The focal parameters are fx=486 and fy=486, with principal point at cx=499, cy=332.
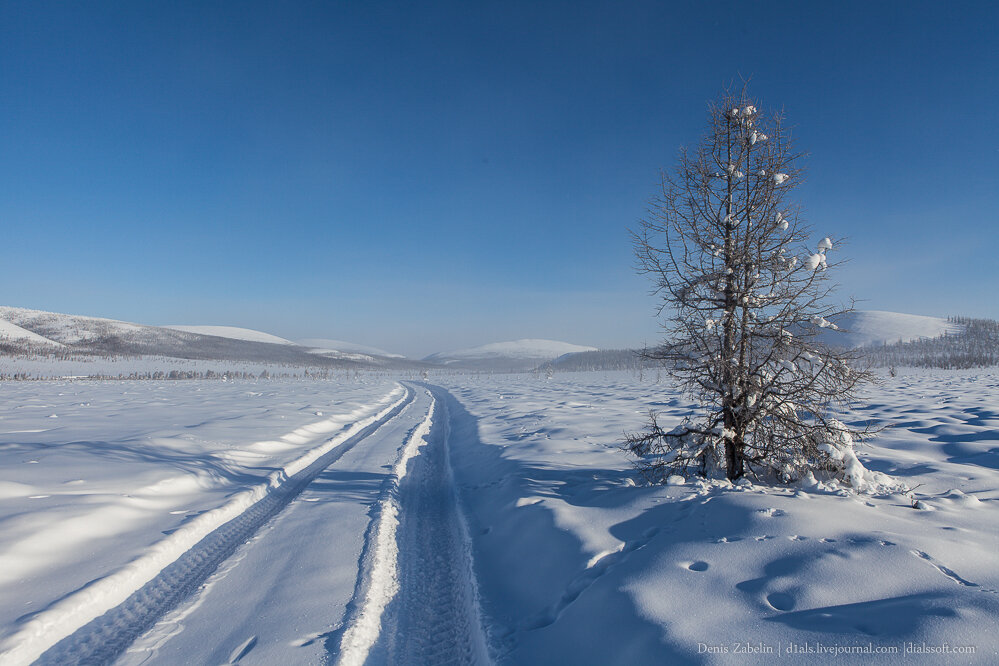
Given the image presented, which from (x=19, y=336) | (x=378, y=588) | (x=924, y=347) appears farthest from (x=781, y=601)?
(x=19, y=336)

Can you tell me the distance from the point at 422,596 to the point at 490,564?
3.92ft

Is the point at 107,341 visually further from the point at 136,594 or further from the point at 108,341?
the point at 136,594

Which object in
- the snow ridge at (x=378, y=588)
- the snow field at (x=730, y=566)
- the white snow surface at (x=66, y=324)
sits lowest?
the snow ridge at (x=378, y=588)

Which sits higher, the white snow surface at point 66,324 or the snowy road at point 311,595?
the white snow surface at point 66,324

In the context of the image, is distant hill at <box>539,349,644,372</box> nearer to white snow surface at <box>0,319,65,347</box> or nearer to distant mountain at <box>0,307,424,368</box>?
distant mountain at <box>0,307,424,368</box>

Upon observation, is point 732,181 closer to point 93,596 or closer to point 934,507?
point 934,507

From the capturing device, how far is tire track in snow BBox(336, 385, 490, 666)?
395cm

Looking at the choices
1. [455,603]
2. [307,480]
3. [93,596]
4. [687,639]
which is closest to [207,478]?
[307,480]

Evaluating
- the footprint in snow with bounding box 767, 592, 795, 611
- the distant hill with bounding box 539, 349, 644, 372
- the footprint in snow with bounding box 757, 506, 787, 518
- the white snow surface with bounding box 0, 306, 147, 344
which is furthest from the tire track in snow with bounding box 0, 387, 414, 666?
the white snow surface with bounding box 0, 306, 147, 344

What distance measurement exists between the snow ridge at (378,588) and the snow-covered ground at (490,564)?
0.03 m

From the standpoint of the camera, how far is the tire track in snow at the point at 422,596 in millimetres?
3951

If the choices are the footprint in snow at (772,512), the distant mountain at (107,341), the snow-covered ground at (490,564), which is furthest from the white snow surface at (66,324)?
the footprint in snow at (772,512)

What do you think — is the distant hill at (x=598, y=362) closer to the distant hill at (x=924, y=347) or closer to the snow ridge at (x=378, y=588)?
the distant hill at (x=924, y=347)

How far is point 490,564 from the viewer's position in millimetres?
5871
